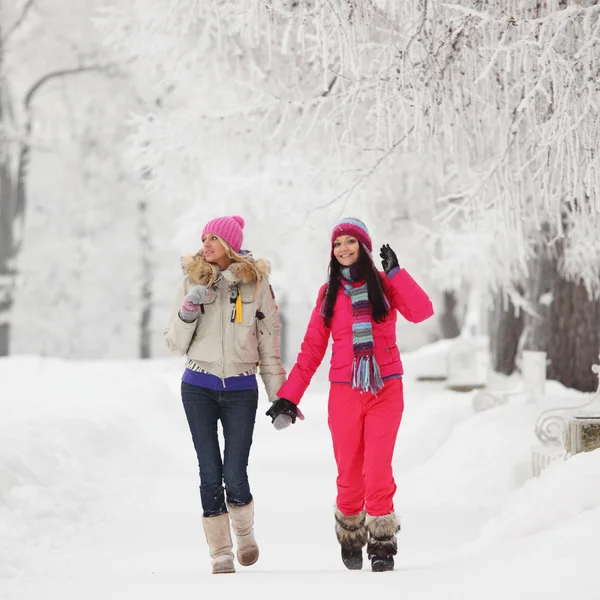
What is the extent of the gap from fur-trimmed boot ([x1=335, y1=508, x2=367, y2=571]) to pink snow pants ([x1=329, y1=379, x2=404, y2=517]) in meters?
0.05

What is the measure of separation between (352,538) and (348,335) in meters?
1.14

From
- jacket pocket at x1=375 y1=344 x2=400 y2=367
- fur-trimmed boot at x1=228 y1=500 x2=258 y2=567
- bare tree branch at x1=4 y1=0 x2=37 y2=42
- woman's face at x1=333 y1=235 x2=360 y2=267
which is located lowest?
fur-trimmed boot at x1=228 y1=500 x2=258 y2=567

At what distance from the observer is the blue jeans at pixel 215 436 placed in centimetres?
431

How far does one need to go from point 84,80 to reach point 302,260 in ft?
38.3

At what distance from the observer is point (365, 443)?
4.27m

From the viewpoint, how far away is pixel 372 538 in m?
4.16

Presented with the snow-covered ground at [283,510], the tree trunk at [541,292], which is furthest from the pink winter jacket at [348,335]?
the tree trunk at [541,292]

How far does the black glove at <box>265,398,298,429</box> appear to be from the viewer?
14.0 ft

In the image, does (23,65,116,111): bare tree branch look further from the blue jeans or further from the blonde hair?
the blue jeans

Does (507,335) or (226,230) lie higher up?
(226,230)

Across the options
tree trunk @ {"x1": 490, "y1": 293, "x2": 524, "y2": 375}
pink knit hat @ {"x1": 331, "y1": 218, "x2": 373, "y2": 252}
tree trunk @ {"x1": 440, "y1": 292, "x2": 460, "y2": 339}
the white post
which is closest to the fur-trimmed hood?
pink knit hat @ {"x1": 331, "y1": 218, "x2": 373, "y2": 252}

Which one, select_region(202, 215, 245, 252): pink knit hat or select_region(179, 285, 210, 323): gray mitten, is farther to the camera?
select_region(202, 215, 245, 252): pink knit hat

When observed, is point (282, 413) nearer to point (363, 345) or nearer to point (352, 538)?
point (363, 345)

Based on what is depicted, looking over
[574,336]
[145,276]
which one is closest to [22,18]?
[145,276]
